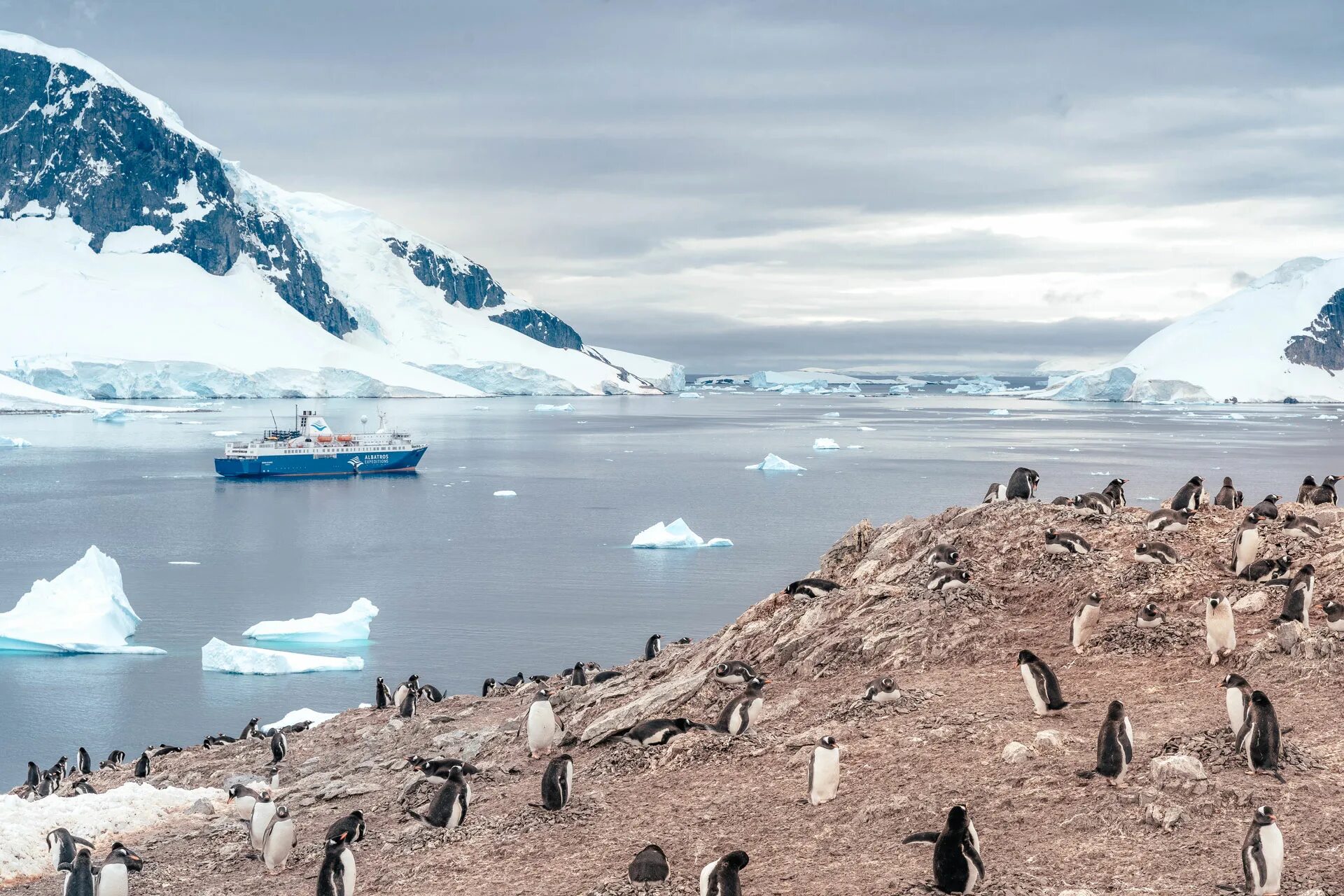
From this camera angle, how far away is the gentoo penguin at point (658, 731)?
11.7m

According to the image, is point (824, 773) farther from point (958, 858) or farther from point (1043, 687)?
point (1043, 687)

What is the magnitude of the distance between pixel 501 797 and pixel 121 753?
14.3 m

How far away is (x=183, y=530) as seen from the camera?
198ft

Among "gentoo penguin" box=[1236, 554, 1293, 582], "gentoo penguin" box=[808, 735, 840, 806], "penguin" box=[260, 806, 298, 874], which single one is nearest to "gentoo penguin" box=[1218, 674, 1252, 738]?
"gentoo penguin" box=[808, 735, 840, 806]

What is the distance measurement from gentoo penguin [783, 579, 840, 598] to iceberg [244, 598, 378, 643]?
2331cm

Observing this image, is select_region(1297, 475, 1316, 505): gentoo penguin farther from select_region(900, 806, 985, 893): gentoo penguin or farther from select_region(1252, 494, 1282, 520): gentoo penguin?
select_region(900, 806, 985, 893): gentoo penguin

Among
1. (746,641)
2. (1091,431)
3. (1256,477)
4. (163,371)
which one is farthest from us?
(163,371)

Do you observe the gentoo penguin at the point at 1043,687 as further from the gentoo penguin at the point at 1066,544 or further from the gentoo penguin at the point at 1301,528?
the gentoo penguin at the point at 1301,528

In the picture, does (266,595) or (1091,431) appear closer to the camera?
(266,595)

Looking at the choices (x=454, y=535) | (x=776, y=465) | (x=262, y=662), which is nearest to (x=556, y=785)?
(x=262, y=662)

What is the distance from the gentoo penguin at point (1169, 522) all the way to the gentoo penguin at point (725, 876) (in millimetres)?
8121

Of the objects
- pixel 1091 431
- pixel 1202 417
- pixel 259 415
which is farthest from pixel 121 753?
pixel 1202 417

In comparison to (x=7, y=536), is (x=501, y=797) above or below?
above

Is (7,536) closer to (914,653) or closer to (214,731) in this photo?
(214,731)
